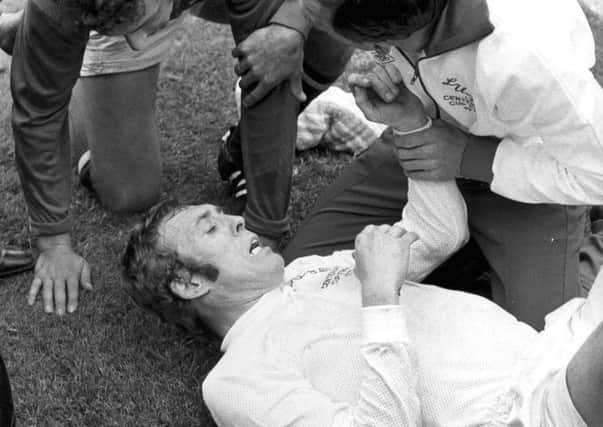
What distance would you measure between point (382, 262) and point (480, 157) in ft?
1.54

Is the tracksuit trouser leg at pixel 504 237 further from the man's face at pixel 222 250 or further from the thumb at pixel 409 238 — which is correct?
the man's face at pixel 222 250

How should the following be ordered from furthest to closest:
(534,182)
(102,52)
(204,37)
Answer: (204,37)
(102,52)
(534,182)

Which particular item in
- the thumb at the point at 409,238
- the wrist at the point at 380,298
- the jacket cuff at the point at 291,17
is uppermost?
the jacket cuff at the point at 291,17

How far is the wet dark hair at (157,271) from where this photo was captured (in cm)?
260

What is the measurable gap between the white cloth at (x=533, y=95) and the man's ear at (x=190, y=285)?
0.86 meters

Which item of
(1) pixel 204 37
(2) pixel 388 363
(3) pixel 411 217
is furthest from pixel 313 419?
(1) pixel 204 37

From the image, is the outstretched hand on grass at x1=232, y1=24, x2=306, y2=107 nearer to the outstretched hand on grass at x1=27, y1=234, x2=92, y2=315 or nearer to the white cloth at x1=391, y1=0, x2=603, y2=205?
the white cloth at x1=391, y1=0, x2=603, y2=205

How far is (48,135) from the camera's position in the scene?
3053 mm

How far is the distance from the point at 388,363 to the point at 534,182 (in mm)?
684

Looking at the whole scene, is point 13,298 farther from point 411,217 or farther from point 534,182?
point 534,182

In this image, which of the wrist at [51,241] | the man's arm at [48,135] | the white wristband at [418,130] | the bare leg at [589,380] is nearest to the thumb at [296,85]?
the white wristband at [418,130]

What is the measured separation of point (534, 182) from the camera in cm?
243

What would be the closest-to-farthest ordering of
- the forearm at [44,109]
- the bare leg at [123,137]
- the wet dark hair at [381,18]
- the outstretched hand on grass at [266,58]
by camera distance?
the wet dark hair at [381,18] → the forearm at [44,109] → the outstretched hand on grass at [266,58] → the bare leg at [123,137]

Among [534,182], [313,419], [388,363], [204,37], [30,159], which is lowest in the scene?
[204,37]
